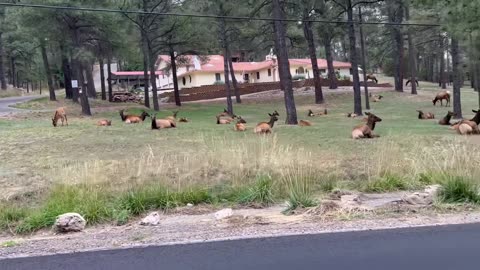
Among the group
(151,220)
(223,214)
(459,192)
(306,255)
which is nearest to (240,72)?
(459,192)

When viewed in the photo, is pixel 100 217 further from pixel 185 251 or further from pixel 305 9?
pixel 305 9

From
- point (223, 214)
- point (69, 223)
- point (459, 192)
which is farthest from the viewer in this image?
point (459, 192)

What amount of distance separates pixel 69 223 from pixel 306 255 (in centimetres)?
371

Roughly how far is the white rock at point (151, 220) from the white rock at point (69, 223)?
0.91m

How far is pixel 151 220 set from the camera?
835cm

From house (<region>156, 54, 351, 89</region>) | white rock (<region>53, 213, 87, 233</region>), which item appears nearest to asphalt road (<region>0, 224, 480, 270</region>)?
white rock (<region>53, 213, 87, 233</region>)

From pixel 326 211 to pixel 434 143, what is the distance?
8.14 metres

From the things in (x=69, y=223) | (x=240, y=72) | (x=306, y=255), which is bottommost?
(x=306, y=255)

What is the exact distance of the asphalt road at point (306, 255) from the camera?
597cm

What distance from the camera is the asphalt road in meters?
5.97

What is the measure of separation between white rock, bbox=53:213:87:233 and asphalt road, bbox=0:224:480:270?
131 centimetres

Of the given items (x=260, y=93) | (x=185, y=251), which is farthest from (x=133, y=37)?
(x=185, y=251)

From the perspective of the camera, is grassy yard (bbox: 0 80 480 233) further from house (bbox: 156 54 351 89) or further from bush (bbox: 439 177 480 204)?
house (bbox: 156 54 351 89)

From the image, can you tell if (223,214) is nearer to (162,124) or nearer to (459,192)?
(459,192)
